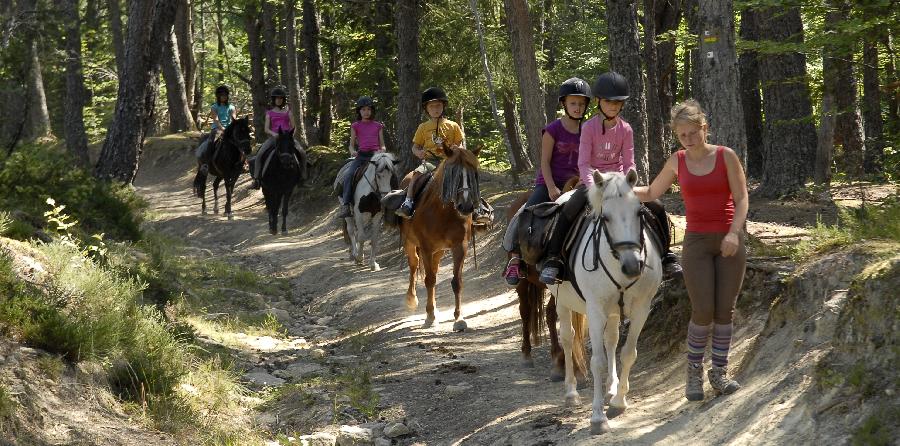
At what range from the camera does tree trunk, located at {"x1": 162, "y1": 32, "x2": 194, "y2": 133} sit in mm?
34656

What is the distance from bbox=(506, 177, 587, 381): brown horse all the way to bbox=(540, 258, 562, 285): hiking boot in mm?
1085

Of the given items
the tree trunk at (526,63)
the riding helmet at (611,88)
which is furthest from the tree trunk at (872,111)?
the tree trunk at (526,63)

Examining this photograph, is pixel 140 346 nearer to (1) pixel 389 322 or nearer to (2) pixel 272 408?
(2) pixel 272 408

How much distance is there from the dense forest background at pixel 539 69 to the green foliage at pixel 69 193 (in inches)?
27.7

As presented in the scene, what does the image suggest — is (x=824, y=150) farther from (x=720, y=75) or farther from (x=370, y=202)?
(x=720, y=75)

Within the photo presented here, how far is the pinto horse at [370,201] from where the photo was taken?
1666 cm

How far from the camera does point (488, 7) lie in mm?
23484

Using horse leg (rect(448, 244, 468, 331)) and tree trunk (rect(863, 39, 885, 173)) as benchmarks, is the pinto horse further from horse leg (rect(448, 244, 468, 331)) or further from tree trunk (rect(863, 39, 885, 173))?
tree trunk (rect(863, 39, 885, 173))

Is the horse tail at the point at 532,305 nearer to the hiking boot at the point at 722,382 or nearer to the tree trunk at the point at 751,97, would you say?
the hiking boot at the point at 722,382

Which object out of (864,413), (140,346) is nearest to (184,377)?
(140,346)

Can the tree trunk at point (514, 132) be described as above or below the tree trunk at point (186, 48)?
below

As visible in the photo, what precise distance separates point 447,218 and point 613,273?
5.42 m

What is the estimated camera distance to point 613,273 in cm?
714

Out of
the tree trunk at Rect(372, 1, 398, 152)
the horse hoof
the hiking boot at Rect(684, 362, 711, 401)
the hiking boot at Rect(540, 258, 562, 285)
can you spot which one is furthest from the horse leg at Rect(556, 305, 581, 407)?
the tree trunk at Rect(372, 1, 398, 152)
